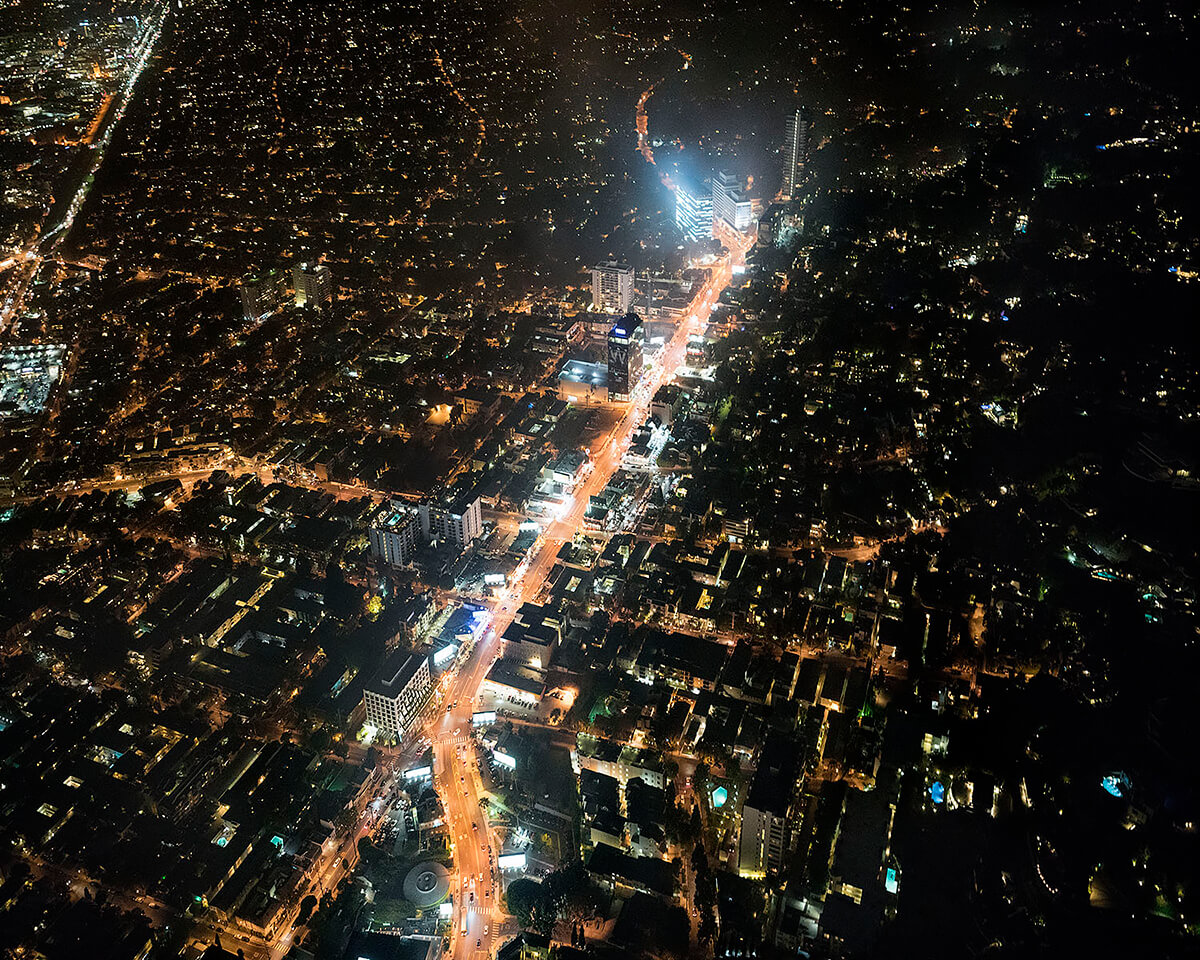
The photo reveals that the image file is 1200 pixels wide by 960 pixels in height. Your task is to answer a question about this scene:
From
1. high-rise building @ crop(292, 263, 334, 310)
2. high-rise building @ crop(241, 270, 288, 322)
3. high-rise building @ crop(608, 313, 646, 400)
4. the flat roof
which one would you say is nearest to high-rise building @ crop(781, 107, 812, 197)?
high-rise building @ crop(608, 313, 646, 400)

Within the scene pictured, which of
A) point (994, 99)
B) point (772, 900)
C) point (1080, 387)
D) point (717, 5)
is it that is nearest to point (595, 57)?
point (717, 5)

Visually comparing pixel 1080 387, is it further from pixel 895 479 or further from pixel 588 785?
pixel 588 785

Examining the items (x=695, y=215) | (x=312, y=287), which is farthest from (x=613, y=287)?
(x=312, y=287)

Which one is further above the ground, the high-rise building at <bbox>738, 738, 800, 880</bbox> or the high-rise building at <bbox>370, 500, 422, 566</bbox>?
the high-rise building at <bbox>370, 500, 422, 566</bbox>

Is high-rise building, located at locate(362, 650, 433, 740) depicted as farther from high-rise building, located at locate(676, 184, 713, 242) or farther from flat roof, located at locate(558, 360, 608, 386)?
high-rise building, located at locate(676, 184, 713, 242)

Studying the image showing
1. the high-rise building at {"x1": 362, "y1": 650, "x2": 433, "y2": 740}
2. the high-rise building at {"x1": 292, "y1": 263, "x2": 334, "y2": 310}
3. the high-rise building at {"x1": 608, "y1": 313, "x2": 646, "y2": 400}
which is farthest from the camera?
the high-rise building at {"x1": 292, "y1": 263, "x2": 334, "y2": 310}

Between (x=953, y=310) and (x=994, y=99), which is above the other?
(x=994, y=99)

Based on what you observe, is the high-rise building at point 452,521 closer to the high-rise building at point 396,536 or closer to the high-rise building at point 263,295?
the high-rise building at point 396,536
